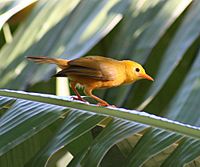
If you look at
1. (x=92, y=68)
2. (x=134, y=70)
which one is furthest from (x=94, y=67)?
(x=134, y=70)

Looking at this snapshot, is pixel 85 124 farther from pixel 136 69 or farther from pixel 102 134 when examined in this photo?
pixel 136 69

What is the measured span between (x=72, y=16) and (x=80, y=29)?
0.12 meters

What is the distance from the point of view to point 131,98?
5.00 ft

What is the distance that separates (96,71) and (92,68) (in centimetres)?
2

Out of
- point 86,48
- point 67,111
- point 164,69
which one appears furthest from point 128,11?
point 67,111

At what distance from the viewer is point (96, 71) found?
1260 mm

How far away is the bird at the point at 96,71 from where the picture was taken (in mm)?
1228

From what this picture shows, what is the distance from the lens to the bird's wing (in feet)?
4.01

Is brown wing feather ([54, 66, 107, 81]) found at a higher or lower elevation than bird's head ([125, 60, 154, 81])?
higher

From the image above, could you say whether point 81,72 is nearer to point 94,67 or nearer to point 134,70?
A: point 94,67

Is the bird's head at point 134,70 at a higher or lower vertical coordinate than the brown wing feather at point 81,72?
lower

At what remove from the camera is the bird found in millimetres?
1228

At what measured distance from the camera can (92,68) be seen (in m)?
1.25

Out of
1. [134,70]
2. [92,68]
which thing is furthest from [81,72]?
[134,70]
